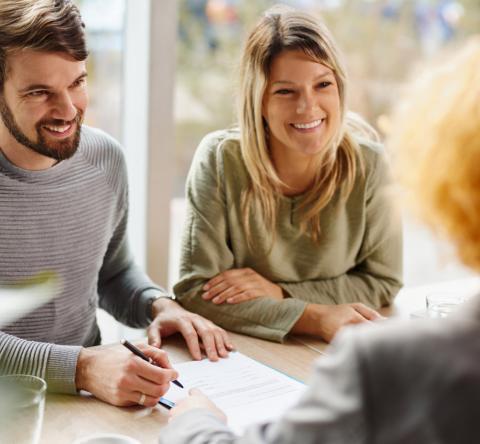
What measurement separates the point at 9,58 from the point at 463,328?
45.7 inches

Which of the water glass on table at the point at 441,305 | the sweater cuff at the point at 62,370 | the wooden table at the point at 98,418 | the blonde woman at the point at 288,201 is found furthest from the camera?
the blonde woman at the point at 288,201

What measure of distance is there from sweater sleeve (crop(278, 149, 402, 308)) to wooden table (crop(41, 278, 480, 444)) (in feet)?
0.87

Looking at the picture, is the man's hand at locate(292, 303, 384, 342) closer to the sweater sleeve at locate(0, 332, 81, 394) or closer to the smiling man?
the smiling man

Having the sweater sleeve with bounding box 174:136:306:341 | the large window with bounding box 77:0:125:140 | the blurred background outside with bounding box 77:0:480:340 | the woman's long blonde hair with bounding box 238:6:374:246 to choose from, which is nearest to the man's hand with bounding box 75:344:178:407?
the sweater sleeve with bounding box 174:136:306:341

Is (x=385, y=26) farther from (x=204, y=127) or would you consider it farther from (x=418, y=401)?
(x=418, y=401)

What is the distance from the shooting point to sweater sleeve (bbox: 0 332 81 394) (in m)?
1.35

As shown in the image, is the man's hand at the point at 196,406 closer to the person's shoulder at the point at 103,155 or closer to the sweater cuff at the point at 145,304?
the sweater cuff at the point at 145,304

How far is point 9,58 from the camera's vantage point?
60.1 inches

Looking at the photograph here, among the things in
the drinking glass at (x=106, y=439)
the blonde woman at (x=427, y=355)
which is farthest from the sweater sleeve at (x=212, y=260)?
the blonde woman at (x=427, y=355)

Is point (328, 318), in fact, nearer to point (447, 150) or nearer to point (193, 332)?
point (193, 332)

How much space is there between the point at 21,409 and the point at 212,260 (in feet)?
2.50

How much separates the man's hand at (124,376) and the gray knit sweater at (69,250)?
40 millimetres

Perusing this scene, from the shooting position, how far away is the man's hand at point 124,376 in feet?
4.17

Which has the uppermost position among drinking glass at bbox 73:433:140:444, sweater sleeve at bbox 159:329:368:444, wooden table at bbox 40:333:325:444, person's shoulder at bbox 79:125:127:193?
person's shoulder at bbox 79:125:127:193
